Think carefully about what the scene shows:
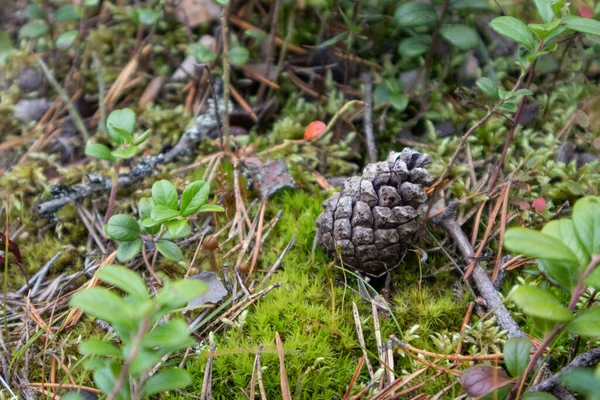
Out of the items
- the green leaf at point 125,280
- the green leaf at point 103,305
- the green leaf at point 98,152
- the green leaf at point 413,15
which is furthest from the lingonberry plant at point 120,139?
the green leaf at point 413,15

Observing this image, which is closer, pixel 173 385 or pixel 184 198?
pixel 173 385

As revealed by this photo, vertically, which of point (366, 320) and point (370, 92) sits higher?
point (370, 92)

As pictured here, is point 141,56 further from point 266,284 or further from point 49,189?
point 266,284

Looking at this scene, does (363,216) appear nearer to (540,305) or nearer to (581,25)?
(540,305)

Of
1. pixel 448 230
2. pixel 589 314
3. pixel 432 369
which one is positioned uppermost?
pixel 589 314

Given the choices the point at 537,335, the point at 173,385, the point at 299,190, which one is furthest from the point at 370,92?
the point at 173,385

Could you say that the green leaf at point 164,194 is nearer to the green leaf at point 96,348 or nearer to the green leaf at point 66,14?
the green leaf at point 96,348
